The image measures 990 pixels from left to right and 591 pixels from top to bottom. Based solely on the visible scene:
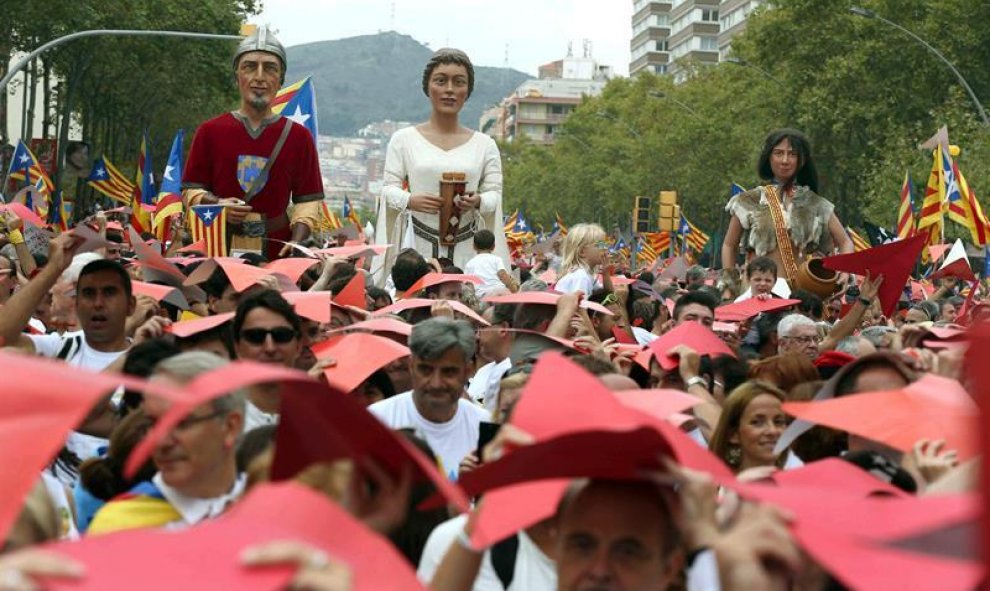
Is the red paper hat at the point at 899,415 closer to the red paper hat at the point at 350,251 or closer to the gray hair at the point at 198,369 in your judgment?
the gray hair at the point at 198,369

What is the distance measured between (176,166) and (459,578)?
20.4 m

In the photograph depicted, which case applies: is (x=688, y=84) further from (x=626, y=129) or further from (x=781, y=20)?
(x=781, y=20)

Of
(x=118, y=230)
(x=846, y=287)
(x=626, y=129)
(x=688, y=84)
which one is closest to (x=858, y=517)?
(x=846, y=287)

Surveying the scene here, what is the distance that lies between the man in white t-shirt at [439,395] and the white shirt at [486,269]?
244 inches

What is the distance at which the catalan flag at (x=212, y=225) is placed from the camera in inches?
444

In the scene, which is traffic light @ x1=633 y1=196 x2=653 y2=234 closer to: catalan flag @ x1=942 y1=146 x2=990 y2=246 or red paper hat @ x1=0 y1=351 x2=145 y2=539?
catalan flag @ x1=942 y1=146 x2=990 y2=246

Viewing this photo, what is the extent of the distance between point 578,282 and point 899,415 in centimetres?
874

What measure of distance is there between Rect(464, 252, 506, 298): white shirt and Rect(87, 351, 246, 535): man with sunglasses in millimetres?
8645

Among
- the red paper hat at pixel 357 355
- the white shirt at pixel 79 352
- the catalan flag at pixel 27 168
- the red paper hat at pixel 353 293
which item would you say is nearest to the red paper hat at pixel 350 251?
the red paper hat at pixel 353 293

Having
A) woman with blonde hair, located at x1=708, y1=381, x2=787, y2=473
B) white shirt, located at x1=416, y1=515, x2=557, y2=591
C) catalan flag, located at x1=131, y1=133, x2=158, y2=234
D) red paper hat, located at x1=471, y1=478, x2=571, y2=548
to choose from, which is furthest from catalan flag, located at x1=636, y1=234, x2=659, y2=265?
red paper hat, located at x1=471, y1=478, x2=571, y2=548

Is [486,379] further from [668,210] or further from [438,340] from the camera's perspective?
Result: [668,210]

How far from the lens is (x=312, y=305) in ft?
26.8

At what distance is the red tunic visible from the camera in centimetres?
1169

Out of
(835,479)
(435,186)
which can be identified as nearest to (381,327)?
(835,479)
